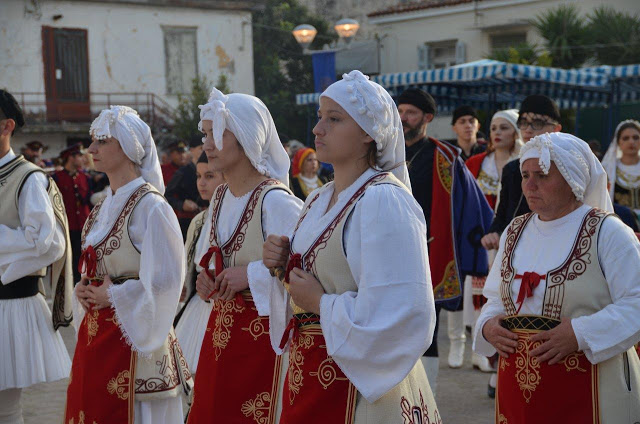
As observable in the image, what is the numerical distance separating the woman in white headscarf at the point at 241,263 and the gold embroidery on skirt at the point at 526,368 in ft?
3.28

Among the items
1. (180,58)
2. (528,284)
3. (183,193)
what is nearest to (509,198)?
(528,284)

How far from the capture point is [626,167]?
738 centimetres

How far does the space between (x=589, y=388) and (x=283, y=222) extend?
4.65 feet

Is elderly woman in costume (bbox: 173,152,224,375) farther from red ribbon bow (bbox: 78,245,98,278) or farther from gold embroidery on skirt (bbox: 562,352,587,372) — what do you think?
gold embroidery on skirt (bbox: 562,352,587,372)

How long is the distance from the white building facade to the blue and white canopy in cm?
1176

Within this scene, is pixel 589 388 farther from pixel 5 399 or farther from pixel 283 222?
pixel 5 399

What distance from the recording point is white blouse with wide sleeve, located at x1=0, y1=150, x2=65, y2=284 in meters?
4.86

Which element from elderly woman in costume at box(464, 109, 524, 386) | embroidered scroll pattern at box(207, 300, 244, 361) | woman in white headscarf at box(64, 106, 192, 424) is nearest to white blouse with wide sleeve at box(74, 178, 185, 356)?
woman in white headscarf at box(64, 106, 192, 424)

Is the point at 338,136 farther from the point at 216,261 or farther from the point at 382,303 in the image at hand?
the point at 216,261

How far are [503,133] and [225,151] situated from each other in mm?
3777

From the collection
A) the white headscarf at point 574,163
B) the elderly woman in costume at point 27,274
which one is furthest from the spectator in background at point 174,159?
the white headscarf at point 574,163

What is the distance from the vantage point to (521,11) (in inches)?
1000

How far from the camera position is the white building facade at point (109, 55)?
25531 millimetres

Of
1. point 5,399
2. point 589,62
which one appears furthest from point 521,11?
point 5,399
